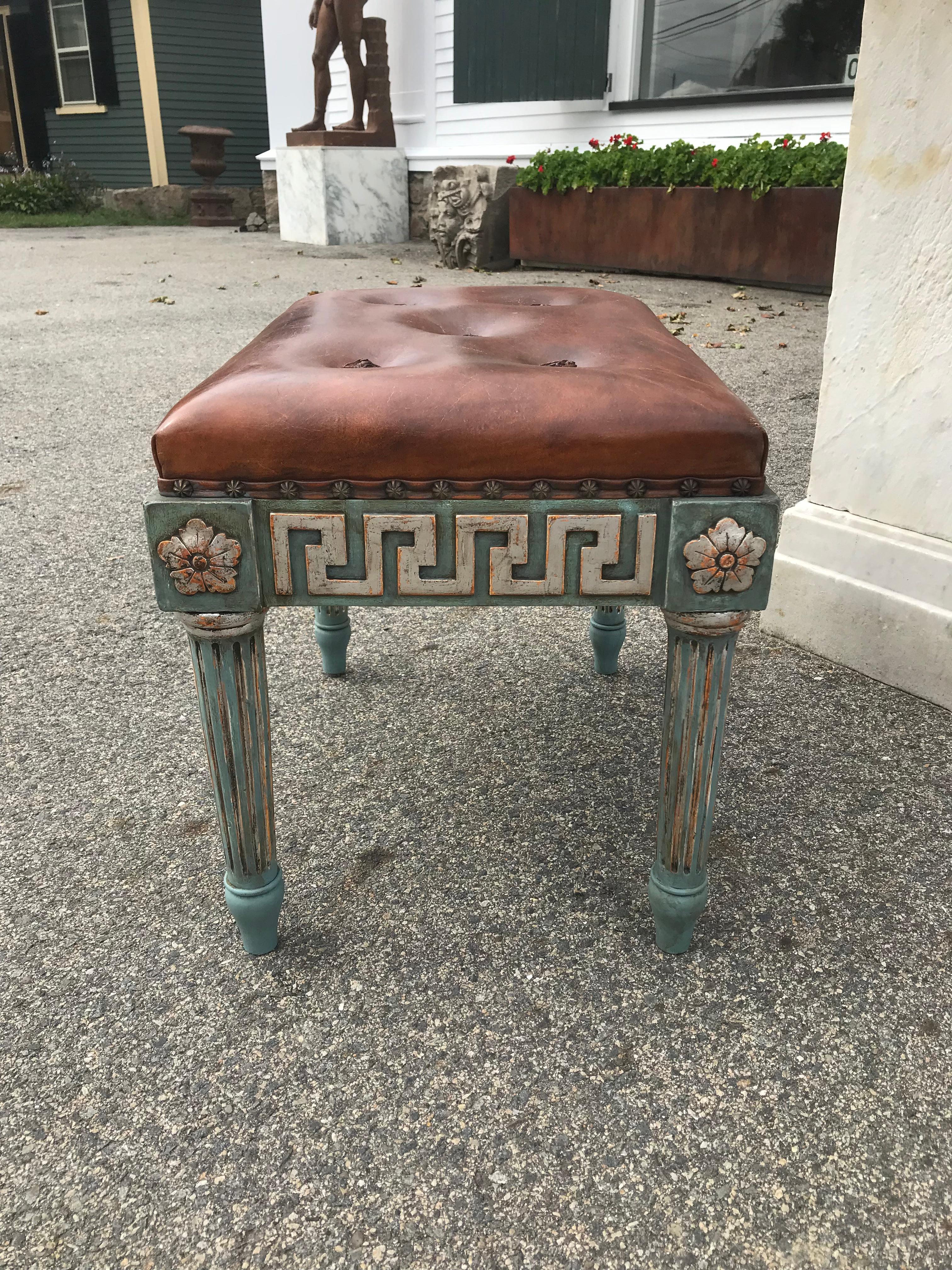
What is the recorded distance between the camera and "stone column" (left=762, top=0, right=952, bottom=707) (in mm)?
1670

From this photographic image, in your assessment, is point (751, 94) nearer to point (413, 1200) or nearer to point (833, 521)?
point (833, 521)

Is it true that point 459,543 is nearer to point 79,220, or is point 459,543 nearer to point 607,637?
point 607,637

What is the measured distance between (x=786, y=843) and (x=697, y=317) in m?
4.38

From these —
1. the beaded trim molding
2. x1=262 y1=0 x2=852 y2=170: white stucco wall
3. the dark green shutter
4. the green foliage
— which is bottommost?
the beaded trim molding

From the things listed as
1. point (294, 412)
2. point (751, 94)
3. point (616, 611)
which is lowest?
point (616, 611)

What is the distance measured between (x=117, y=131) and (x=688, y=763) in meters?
14.6

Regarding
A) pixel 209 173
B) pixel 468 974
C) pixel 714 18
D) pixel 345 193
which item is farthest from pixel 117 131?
pixel 468 974

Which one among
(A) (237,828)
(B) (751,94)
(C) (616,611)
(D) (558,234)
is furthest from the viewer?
(D) (558,234)

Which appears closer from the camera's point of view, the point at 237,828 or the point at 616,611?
the point at 237,828

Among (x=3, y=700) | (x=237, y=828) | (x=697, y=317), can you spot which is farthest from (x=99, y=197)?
(x=237, y=828)

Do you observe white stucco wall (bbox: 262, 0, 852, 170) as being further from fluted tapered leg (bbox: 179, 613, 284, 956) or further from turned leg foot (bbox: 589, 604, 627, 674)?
fluted tapered leg (bbox: 179, 613, 284, 956)

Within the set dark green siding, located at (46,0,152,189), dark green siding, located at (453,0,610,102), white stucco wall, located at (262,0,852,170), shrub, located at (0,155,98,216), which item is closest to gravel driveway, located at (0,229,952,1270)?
white stucco wall, located at (262,0,852,170)

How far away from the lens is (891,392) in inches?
71.3

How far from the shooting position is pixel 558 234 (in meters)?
7.00
